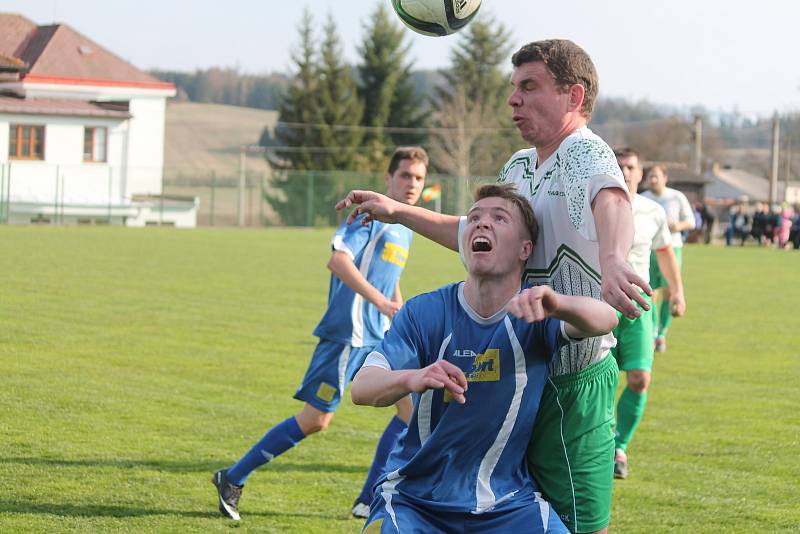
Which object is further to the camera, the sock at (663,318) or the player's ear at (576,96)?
the sock at (663,318)

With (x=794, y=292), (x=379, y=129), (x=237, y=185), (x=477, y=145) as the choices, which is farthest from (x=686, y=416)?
(x=477, y=145)

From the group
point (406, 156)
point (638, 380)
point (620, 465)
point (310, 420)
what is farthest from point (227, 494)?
point (638, 380)

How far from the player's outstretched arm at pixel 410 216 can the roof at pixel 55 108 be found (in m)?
48.1

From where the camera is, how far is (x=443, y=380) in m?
3.23

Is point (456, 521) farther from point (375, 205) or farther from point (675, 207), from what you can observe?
point (675, 207)

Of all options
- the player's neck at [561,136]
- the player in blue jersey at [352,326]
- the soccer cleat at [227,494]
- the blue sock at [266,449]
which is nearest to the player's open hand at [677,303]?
the player in blue jersey at [352,326]

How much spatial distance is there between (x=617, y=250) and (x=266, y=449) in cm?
328

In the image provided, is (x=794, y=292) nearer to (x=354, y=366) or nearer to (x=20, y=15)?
(x=354, y=366)

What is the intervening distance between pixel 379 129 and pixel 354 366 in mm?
59844

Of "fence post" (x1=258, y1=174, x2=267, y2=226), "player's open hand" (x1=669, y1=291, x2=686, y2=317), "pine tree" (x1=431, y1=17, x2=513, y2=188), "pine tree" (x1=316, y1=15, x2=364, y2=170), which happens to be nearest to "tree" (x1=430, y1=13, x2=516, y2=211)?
"pine tree" (x1=431, y1=17, x2=513, y2=188)

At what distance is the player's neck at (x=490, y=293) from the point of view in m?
3.69

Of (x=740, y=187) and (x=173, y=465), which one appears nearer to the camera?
(x=173, y=465)

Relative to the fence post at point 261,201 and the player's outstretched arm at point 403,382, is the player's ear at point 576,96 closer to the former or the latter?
the player's outstretched arm at point 403,382

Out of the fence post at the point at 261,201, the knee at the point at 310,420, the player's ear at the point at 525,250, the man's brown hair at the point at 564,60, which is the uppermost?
the man's brown hair at the point at 564,60
